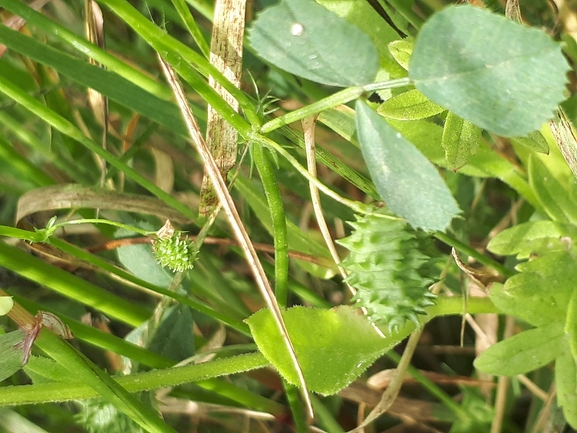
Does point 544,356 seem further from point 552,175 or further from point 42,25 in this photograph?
point 42,25

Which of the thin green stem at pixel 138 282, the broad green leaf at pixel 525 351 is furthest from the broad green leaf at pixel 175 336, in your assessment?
the broad green leaf at pixel 525 351

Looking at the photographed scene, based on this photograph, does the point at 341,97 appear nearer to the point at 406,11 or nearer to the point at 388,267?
the point at 388,267

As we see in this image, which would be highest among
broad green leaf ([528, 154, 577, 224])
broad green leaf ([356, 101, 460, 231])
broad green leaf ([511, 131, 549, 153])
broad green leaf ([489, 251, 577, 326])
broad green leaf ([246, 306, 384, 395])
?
broad green leaf ([356, 101, 460, 231])

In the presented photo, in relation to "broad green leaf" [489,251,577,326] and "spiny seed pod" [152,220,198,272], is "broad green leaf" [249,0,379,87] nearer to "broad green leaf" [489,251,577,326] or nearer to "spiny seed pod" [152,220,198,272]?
"spiny seed pod" [152,220,198,272]

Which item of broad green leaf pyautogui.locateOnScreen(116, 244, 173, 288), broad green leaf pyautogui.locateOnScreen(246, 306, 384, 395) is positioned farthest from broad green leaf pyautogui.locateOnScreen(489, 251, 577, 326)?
broad green leaf pyautogui.locateOnScreen(116, 244, 173, 288)

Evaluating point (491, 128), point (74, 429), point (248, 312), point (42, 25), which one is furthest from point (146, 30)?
point (74, 429)

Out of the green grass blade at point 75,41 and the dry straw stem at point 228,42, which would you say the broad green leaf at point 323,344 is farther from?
the green grass blade at point 75,41

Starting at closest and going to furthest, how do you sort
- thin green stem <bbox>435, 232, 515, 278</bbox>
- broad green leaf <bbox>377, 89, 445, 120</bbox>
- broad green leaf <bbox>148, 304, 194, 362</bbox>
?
broad green leaf <bbox>377, 89, 445, 120</bbox> → thin green stem <bbox>435, 232, 515, 278</bbox> → broad green leaf <bbox>148, 304, 194, 362</bbox>
